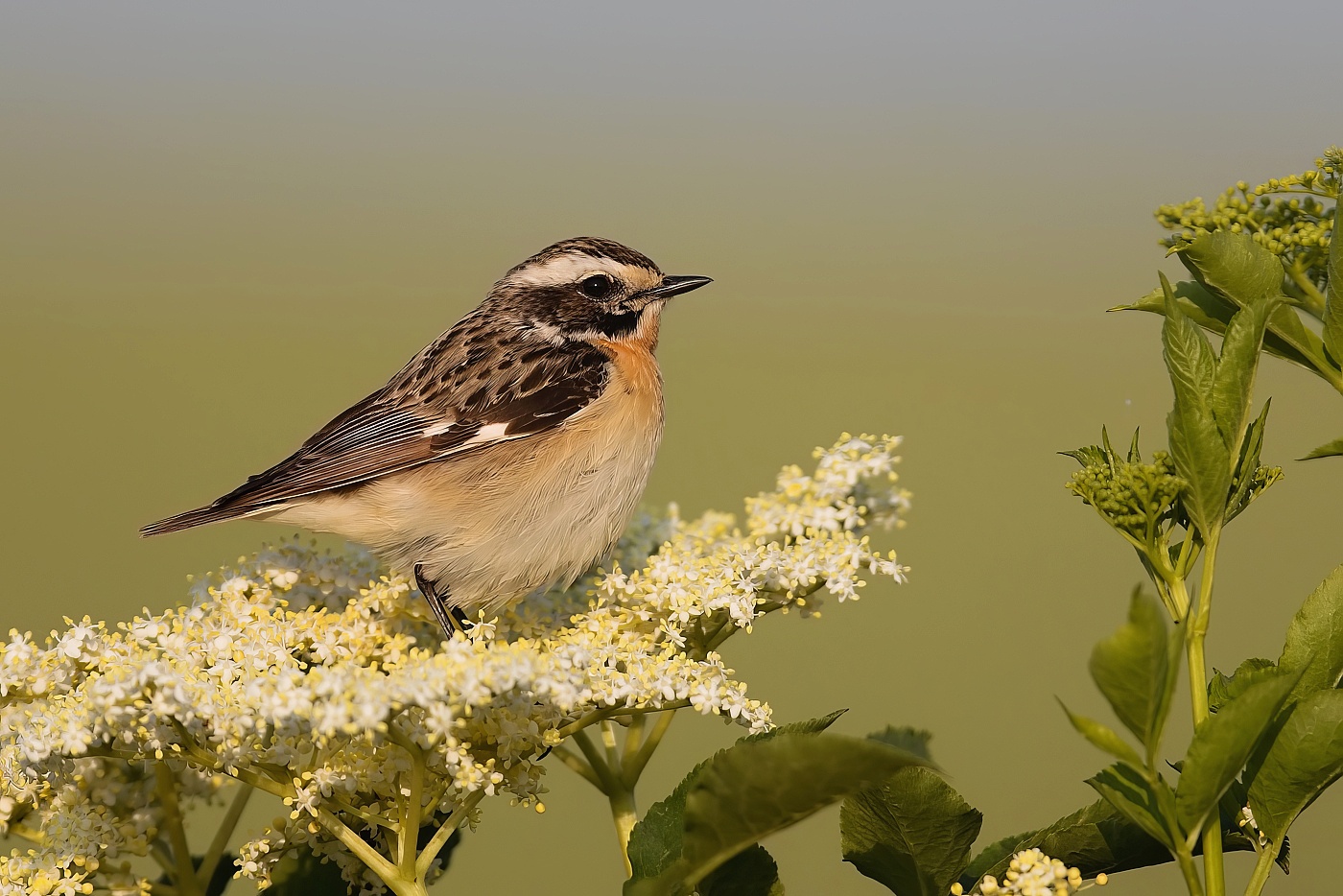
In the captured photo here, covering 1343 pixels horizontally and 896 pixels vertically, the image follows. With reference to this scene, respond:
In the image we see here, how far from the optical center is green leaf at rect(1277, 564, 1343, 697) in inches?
52.4

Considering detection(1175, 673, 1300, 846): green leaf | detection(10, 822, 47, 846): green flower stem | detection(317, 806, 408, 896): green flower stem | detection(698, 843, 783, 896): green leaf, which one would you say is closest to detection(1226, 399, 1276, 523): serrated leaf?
detection(1175, 673, 1300, 846): green leaf

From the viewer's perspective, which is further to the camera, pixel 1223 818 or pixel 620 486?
pixel 620 486

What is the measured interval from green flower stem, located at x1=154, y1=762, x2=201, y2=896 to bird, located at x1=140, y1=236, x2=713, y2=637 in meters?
0.70

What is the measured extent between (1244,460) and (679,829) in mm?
812

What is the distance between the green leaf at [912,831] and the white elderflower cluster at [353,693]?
0.64 feet

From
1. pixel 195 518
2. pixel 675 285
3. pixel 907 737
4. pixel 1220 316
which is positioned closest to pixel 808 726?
pixel 907 737

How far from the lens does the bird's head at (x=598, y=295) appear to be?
3.33m

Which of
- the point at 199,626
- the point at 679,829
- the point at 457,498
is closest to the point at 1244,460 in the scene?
the point at 679,829

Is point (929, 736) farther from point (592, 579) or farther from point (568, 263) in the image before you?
point (568, 263)

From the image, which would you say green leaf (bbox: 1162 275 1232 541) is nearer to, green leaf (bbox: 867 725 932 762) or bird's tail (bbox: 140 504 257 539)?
green leaf (bbox: 867 725 932 762)

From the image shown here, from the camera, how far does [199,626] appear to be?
1.72 meters

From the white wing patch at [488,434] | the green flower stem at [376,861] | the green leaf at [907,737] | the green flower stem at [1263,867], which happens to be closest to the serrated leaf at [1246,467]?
the green flower stem at [1263,867]

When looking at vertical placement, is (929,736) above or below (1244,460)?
below

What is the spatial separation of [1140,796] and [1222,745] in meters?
0.14
